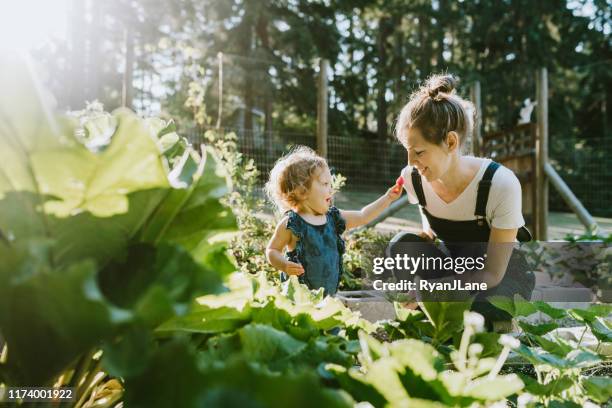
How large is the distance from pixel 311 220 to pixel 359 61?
60.3 feet

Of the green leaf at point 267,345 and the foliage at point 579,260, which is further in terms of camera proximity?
the foliage at point 579,260

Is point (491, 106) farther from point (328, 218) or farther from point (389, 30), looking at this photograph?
point (328, 218)

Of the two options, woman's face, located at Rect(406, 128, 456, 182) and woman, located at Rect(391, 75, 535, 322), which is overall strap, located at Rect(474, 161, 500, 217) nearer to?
woman, located at Rect(391, 75, 535, 322)

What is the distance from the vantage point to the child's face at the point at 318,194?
312 centimetres

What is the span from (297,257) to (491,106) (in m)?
17.9

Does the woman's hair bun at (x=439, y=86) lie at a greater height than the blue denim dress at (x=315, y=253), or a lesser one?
greater

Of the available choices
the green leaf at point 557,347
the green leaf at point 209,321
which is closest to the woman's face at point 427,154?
the green leaf at point 557,347

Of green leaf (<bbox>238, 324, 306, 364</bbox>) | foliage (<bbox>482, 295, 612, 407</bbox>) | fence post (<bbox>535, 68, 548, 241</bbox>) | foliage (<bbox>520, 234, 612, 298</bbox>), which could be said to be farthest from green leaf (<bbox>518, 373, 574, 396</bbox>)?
fence post (<bbox>535, 68, 548, 241</bbox>)

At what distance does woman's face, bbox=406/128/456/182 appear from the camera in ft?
7.68

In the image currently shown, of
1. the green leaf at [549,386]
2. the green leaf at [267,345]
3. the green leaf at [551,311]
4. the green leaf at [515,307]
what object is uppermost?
the green leaf at [267,345]

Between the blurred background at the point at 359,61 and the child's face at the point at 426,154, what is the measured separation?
10.9 meters

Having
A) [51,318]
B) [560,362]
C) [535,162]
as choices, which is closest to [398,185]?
[560,362]

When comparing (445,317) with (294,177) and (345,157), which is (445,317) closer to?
(294,177)

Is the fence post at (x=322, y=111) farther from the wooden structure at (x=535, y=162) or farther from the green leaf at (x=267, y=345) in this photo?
the green leaf at (x=267, y=345)
